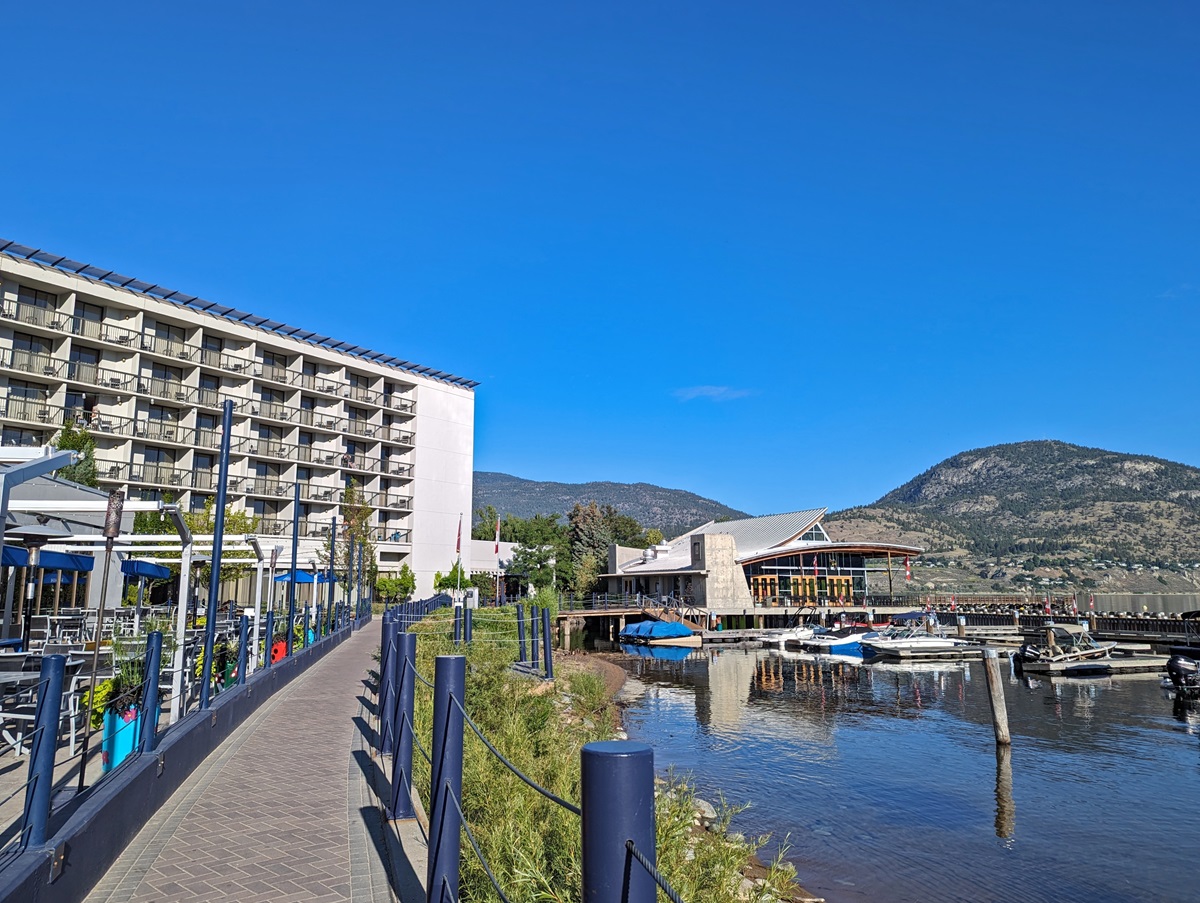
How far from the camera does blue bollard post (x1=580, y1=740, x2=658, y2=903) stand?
2.17 meters

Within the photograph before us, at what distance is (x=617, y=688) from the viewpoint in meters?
29.0

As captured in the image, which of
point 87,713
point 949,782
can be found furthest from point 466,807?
point 949,782

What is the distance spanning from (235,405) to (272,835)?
44.6 m

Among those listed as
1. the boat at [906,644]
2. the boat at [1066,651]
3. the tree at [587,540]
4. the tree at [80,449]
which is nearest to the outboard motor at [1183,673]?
the boat at [1066,651]

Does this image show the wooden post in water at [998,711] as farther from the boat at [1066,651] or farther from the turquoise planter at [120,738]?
the turquoise planter at [120,738]

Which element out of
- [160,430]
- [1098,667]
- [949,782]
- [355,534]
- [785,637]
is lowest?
[949,782]

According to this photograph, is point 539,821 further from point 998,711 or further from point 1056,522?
point 1056,522

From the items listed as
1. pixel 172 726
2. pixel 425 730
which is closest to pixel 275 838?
pixel 172 726

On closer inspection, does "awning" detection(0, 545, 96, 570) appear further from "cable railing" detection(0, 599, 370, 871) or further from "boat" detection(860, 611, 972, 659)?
"boat" detection(860, 611, 972, 659)

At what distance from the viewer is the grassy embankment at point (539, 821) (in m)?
5.93

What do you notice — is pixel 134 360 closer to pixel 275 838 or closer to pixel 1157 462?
pixel 275 838

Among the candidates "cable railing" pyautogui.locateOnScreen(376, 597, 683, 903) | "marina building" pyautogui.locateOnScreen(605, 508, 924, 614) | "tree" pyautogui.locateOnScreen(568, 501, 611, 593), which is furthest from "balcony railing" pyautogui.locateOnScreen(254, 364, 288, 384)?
"cable railing" pyautogui.locateOnScreen(376, 597, 683, 903)

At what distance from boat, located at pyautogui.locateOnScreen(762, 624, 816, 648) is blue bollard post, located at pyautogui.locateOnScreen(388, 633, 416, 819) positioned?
40017 mm

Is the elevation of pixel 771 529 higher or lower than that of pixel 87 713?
higher
